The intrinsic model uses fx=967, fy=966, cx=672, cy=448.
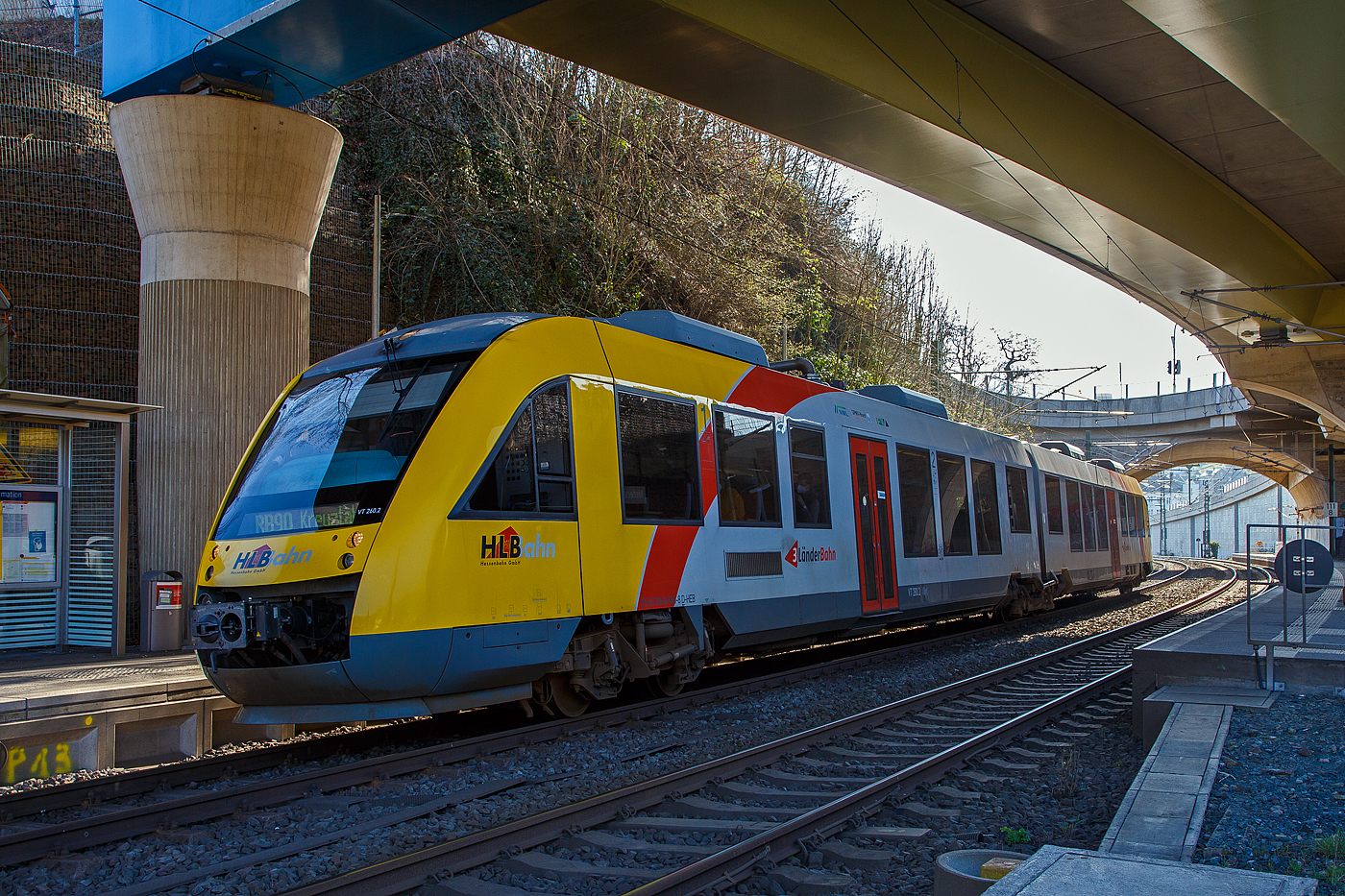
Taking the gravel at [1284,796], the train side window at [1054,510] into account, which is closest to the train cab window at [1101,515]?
the train side window at [1054,510]

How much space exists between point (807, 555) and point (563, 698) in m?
3.47

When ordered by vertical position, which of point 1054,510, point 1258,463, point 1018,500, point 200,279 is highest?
point 1258,463

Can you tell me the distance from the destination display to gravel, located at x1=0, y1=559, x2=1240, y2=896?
570 cm

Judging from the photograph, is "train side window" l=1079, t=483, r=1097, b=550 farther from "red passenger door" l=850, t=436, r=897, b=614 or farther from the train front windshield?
the train front windshield

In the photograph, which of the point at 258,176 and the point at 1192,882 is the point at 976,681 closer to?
the point at 1192,882

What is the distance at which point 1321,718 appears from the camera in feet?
22.1

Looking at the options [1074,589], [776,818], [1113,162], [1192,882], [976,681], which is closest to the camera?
[1192,882]

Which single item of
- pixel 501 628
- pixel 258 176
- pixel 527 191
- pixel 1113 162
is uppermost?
pixel 527 191

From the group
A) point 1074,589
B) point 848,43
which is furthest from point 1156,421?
point 848,43

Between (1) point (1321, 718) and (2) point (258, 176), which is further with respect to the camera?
(2) point (258, 176)

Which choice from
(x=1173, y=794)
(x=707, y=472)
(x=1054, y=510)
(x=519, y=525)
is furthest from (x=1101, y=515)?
(x=519, y=525)

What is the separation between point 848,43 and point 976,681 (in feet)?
22.7

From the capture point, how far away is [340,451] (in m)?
6.57

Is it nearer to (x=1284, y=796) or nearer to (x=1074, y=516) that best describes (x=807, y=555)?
(x=1284, y=796)
